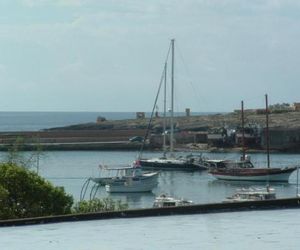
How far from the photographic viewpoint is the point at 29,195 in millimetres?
19141

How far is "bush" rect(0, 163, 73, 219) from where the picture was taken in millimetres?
18750

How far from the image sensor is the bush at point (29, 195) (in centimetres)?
1875

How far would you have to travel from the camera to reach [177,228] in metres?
6.53

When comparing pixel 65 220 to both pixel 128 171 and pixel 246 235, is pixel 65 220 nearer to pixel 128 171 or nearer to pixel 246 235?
pixel 246 235

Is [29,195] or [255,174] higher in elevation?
[29,195]

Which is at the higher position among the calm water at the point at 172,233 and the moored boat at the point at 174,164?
the calm water at the point at 172,233

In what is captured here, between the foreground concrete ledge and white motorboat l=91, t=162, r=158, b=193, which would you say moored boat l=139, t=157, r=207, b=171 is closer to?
white motorboat l=91, t=162, r=158, b=193

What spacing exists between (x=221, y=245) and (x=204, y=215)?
1.28m

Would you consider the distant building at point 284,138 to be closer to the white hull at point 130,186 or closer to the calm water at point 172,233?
Result: the white hull at point 130,186

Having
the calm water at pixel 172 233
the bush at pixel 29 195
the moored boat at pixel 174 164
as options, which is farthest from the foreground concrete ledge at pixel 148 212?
the moored boat at pixel 174 164

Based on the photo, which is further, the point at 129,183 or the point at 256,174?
the point at 256,174

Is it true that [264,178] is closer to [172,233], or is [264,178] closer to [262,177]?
[262,177]

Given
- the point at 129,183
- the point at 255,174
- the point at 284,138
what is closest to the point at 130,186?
the point at 129,183

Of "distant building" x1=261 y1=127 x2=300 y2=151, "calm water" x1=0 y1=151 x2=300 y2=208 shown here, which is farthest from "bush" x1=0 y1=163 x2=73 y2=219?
"distant building" x1=261 y1=127 x2=300 y2=151
